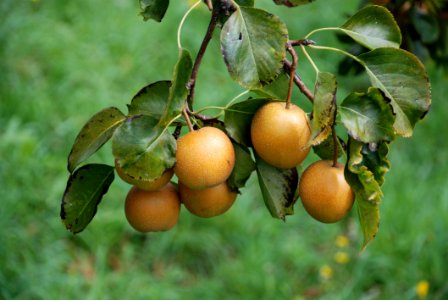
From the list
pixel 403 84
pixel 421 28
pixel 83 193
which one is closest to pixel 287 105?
pixel 403 84

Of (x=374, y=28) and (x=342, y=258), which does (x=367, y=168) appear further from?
(x=342, y=258)

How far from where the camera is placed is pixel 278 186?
86cm

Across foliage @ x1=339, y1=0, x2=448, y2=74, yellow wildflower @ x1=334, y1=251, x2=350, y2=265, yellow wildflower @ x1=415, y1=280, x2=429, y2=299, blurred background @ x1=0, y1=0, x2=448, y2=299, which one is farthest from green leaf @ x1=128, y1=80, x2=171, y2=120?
yellow wildflower @ x1=334, y1=251, x2=350, y2=265

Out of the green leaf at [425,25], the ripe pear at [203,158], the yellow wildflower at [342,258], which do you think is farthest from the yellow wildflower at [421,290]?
the ripe pear at [203,158]

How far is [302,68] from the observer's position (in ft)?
10.7

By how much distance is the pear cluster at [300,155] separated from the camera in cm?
77

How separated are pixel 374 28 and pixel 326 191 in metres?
0.20

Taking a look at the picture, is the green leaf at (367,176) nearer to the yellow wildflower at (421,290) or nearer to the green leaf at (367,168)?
the green leaf at (367,168)

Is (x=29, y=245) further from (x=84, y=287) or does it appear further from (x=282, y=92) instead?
(x=282, y=92)

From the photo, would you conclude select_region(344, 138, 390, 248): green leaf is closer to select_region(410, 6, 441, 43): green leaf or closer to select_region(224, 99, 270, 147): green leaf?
select_region(224, 99, 270, 147): green leaf

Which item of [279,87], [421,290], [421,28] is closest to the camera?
[279,87]

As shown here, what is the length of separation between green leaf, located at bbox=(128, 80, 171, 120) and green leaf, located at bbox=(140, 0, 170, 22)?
0.33 ft

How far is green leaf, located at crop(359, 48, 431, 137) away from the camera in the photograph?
0.76 m

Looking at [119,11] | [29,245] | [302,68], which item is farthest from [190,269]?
[119,11]
